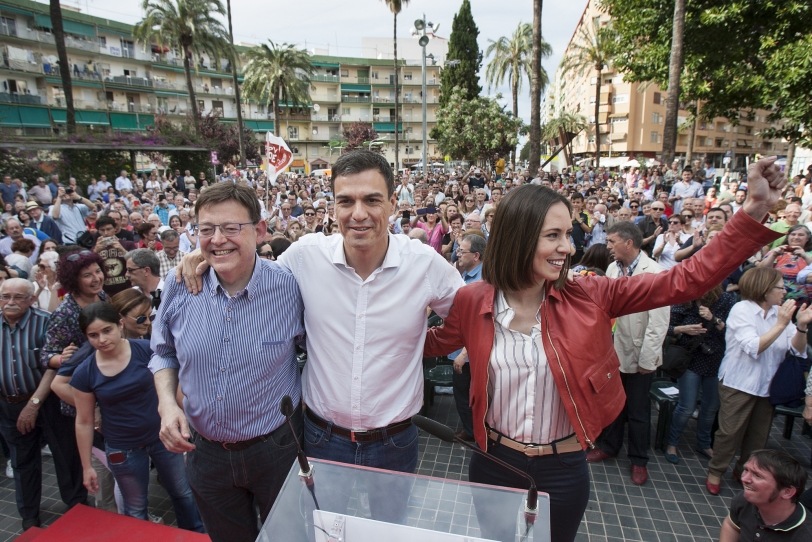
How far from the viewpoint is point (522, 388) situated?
194 cm

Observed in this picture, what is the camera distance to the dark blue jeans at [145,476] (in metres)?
3.04

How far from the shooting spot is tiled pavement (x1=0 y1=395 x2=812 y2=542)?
11.6 feet

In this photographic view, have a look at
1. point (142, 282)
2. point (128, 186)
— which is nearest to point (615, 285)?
point (142, 282)

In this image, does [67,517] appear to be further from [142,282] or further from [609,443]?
[609,443]

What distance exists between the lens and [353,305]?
2.02 meters

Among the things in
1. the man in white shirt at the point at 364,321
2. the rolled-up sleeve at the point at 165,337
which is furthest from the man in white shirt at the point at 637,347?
the rolled-up sleeve at the point at 165,337

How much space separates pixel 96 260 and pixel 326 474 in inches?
129

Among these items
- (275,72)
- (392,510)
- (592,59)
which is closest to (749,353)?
(392,510)

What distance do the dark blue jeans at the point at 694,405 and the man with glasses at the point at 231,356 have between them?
3.77 meters

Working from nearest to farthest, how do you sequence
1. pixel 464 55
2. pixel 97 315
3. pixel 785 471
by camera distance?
pixel 785 471 → pixel 97 315 → pixel 464 55

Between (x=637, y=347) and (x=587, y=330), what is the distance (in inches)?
97.7

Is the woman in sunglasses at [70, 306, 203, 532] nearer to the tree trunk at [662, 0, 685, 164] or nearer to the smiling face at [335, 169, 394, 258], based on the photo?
the smiling face at [335, 169, 394, 258]

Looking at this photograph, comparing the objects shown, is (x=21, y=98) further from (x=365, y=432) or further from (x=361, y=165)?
(x=365, y=432)

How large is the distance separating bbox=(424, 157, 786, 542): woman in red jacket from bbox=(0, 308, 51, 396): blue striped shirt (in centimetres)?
325
